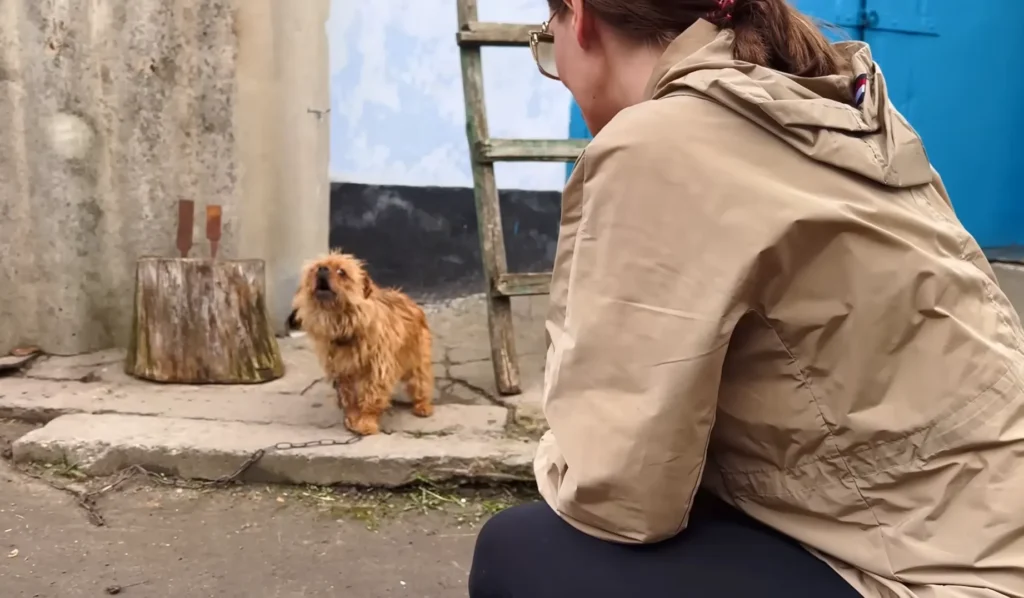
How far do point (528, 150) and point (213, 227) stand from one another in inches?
55.4

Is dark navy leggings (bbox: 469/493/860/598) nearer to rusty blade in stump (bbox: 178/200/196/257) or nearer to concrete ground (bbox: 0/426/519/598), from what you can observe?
concrete ground (bbox: 0/426/519/598)

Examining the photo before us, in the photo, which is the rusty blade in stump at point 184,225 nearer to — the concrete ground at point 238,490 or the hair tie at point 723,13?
the concrete ground at point 238,490

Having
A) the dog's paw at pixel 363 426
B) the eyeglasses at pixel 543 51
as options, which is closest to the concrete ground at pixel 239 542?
the dog's paw at pixel 363 426

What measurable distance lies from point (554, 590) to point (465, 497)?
5.78 ft

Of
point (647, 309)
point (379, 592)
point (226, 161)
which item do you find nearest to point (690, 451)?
point (647, 309)

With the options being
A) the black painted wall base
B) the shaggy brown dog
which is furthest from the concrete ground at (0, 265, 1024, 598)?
the black painted wall base

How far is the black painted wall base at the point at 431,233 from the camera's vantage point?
4.39 m

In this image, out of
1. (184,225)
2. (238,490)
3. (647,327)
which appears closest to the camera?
(647,327)

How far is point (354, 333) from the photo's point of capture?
285cm

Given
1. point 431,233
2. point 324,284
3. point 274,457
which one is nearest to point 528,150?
point 324,284

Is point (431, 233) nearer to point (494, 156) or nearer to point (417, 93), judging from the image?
point (417, 93)

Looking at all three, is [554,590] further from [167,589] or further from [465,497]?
[465,497]

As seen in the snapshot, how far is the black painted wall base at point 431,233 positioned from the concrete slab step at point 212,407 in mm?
1288

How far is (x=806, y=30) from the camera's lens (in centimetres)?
112
